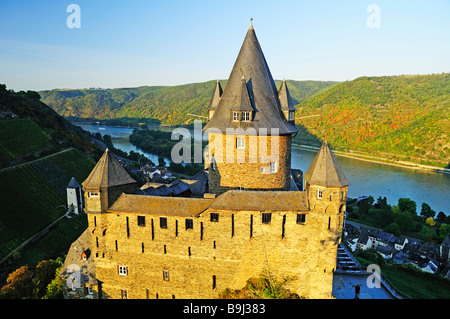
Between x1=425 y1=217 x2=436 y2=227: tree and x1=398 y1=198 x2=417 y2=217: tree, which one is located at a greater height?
x1=398 y1=198 x2=417 y2=217: tree

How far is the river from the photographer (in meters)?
72.9

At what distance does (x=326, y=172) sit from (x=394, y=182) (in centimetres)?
7920

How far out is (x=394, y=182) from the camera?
276 ft

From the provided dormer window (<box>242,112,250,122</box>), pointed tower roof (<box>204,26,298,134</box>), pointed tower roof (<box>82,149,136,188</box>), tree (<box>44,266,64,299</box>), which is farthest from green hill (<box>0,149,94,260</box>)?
dormer window (<box>242,112,250,122</box>)

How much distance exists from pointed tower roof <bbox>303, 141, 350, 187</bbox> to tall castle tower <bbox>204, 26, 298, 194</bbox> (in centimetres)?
257

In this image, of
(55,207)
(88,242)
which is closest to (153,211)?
(88,242)

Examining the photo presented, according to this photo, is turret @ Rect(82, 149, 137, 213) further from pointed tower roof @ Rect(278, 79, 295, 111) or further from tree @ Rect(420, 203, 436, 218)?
tree @ Rect(420, 203, 436, 218)

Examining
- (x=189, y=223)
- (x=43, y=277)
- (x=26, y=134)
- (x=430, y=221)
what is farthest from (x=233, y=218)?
(x=26, y=134)

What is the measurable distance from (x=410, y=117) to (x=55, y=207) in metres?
132

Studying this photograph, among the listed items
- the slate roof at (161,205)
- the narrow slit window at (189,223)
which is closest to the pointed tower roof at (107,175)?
the slate roof at (161,205)

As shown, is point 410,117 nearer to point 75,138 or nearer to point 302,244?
point 75,138

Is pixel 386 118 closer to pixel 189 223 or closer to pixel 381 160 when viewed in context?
pixel 381 160

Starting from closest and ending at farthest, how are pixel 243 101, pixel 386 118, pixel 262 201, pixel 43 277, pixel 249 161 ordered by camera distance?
pixel 262 201 < pixel 243 101 < pixel 249 161 < pixel 43 277 < pixel 386 118

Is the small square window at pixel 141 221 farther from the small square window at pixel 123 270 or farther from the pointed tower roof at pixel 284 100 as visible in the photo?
the pointed tower roof at pixel 284 100
